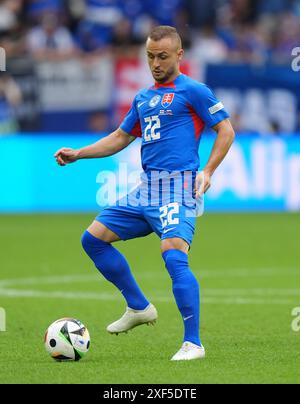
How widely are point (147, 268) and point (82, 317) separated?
152 inches

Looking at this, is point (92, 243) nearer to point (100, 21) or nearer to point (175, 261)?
point (175, 261)

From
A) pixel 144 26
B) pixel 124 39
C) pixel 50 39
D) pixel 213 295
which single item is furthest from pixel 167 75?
pixel 144 26

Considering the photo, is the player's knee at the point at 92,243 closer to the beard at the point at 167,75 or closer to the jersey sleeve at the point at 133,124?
the jersey sleeve at the point at 133,124

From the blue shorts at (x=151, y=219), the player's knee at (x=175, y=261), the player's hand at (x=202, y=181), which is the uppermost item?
the player's hand at (x=202, y=181)

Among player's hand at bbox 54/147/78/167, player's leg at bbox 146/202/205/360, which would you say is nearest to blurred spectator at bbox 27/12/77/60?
player's hand at bbox 54/147/78/167

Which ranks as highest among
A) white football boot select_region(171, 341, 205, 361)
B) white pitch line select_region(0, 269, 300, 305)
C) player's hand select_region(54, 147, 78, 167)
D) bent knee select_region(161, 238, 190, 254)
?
player's hand select_region(54, 147, 78, 167)

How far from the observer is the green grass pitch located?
24.0 feet

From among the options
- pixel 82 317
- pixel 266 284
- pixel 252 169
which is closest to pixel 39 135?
pixel 252 169

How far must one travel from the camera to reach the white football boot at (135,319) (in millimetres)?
8609

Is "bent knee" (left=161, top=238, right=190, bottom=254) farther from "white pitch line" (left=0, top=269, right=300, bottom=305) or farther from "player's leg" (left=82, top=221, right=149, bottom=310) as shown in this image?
"white pitch line" (left=0, top=269, right=300, bottom=305)

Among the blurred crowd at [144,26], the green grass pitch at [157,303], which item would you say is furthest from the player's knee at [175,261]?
the blurred crowd at [144,26]

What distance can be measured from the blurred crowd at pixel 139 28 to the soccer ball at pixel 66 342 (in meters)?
13.7

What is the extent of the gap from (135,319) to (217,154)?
1.58 meters

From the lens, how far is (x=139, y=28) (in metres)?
24.5
